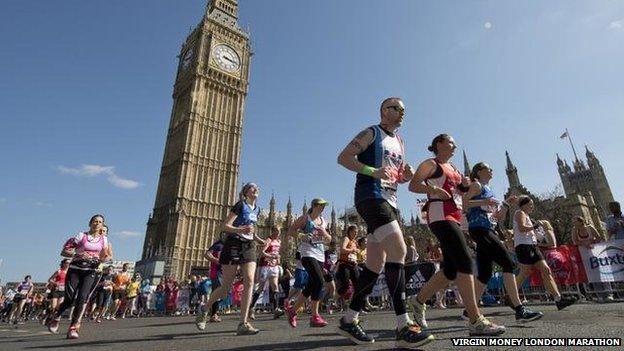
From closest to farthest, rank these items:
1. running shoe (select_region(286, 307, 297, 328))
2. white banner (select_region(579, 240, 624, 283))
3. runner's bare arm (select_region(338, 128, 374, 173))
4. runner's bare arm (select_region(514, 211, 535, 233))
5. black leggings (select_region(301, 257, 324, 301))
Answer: runner's bare arm (select_region(338, 128, 374, 173))
runner's bare arm (select_region(514, 211, 535, 233))
black leggings (select_region(301, 257, 324, 301))
running shoe (select_region(286, 307, 297, 328))
white banner (select_region(579, 240, 624, 283))

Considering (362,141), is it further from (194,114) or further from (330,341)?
(194,114)

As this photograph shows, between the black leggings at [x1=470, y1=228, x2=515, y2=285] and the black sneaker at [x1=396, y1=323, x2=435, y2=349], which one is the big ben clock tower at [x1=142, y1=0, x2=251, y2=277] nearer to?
the black leggings at [x1=470, y1=228, x2=515, y2=285]

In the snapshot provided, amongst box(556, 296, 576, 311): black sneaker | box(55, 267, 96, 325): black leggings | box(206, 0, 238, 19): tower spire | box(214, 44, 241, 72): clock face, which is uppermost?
box(206, 0, 238, 19): tower spire

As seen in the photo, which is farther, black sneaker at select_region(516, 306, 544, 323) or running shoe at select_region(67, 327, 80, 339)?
running shoe at select_region(67, 327, 80, 339)

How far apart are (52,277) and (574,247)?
14344 millimetres

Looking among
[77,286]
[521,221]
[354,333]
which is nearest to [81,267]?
[77,286]

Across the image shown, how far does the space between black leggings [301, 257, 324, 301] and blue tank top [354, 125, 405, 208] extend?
2727 mm

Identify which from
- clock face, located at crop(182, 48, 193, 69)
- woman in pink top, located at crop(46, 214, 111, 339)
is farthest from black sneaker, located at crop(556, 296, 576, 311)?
clock face, located at crop(182, 48, 193, 69)

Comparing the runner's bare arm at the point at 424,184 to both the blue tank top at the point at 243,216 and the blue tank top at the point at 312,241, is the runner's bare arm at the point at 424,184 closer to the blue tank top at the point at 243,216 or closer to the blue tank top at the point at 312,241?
the blue tank top at the point at 243,216

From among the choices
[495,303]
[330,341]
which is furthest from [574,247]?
[330,341]

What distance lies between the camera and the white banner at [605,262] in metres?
8.70

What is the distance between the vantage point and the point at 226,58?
181ft

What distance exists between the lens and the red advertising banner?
355 inches

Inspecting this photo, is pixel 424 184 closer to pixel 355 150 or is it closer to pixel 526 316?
pixel 355 150
